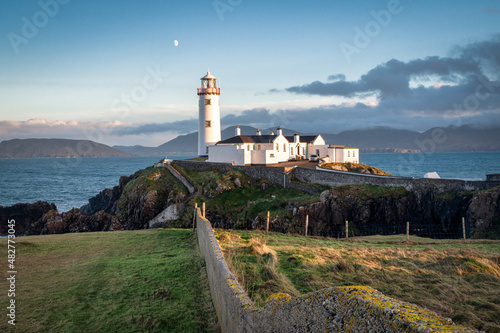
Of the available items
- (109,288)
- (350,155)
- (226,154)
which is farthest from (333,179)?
(109,288)

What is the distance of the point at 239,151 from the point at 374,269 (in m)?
42.4

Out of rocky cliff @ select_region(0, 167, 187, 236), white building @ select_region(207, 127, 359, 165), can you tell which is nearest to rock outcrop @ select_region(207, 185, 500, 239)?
rocky cliff @ select_region(0, 167, 187, 236)

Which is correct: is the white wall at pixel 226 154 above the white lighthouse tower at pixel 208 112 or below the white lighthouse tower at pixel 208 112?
below

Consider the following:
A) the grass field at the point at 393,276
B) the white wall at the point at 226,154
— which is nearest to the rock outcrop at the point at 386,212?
the grass field at the point at 393,276

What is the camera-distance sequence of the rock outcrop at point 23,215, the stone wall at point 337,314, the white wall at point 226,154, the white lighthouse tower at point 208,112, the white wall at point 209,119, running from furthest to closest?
the white wall at point 209,119
the white lighthouse tower at point 208,112
the white wall at point 226,154
the rock outcrop at point 23,215
the stone wall at point 337,314

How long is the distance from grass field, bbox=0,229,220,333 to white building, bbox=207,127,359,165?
3549cm

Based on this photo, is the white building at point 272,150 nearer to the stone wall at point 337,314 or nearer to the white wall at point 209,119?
the white wall at point 209,119

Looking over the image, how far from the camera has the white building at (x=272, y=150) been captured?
5394cm

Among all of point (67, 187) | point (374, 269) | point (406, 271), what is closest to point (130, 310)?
point (374, 269)

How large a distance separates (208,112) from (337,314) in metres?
59.4

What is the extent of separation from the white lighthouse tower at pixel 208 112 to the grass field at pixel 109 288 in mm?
44809

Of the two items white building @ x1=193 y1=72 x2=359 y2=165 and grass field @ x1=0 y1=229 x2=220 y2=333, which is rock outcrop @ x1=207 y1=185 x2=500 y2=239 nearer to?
grass field @ x1=0 y1=229 x2=220 y2=333

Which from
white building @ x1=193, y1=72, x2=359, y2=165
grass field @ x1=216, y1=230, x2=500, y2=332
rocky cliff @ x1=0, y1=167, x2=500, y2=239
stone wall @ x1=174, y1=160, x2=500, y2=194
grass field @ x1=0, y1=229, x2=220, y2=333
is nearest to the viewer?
grass field @ x1=216, y1=230, x2=500, y2=332

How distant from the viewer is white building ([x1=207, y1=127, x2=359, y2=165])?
177 ft
